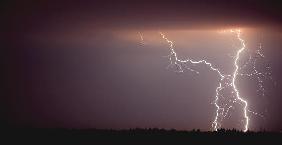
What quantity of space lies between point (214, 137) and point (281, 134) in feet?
9.82

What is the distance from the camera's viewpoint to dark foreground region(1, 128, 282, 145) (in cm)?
2381

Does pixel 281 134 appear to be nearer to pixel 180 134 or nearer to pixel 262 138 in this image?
pixel 262 138

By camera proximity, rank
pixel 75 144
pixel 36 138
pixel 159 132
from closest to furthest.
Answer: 1. pixel 75 144
2. pixel 36 138
3. pixel 159 132

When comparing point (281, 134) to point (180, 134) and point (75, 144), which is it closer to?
point (180, 134)

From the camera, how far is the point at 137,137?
24.6 m

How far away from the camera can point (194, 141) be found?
23.9 meters

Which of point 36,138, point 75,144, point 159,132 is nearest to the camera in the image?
point 75,144

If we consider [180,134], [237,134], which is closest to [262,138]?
[237,134]

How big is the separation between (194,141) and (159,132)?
2748 mm

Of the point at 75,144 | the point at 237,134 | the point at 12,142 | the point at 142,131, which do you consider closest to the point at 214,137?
the point at 237,134

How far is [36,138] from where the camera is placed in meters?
24.7

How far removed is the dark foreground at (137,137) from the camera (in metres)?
23.8

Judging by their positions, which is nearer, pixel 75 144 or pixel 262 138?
pixel 75 144

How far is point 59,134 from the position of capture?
26.0 m
